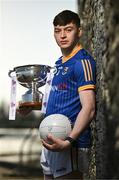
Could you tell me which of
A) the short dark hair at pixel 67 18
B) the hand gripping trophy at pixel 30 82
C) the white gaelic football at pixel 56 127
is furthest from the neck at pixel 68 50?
the white gaelic football at pixel 56 127

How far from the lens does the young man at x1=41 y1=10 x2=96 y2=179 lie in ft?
9.98

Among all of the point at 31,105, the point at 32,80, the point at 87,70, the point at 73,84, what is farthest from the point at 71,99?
the point at 32,80

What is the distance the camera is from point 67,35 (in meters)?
3.25

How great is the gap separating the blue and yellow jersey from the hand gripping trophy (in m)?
0.31

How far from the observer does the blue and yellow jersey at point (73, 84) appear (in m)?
3.12

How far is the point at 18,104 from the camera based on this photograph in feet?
11.7

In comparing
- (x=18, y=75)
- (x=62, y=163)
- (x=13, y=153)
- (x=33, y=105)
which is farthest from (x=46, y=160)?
(x=13, y=153)

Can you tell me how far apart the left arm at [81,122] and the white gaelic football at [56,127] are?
60 mm

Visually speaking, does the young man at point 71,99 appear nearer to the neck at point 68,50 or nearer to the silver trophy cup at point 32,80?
the neck at point 68,50

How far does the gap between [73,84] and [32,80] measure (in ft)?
2.17

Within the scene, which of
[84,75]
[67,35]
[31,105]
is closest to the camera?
[84,75]

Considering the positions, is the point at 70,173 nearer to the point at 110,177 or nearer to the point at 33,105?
the point at 110,177

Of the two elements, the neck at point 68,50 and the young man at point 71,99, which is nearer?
the young man at point 71,99

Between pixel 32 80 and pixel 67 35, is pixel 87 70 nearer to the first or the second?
pixel 67 35
